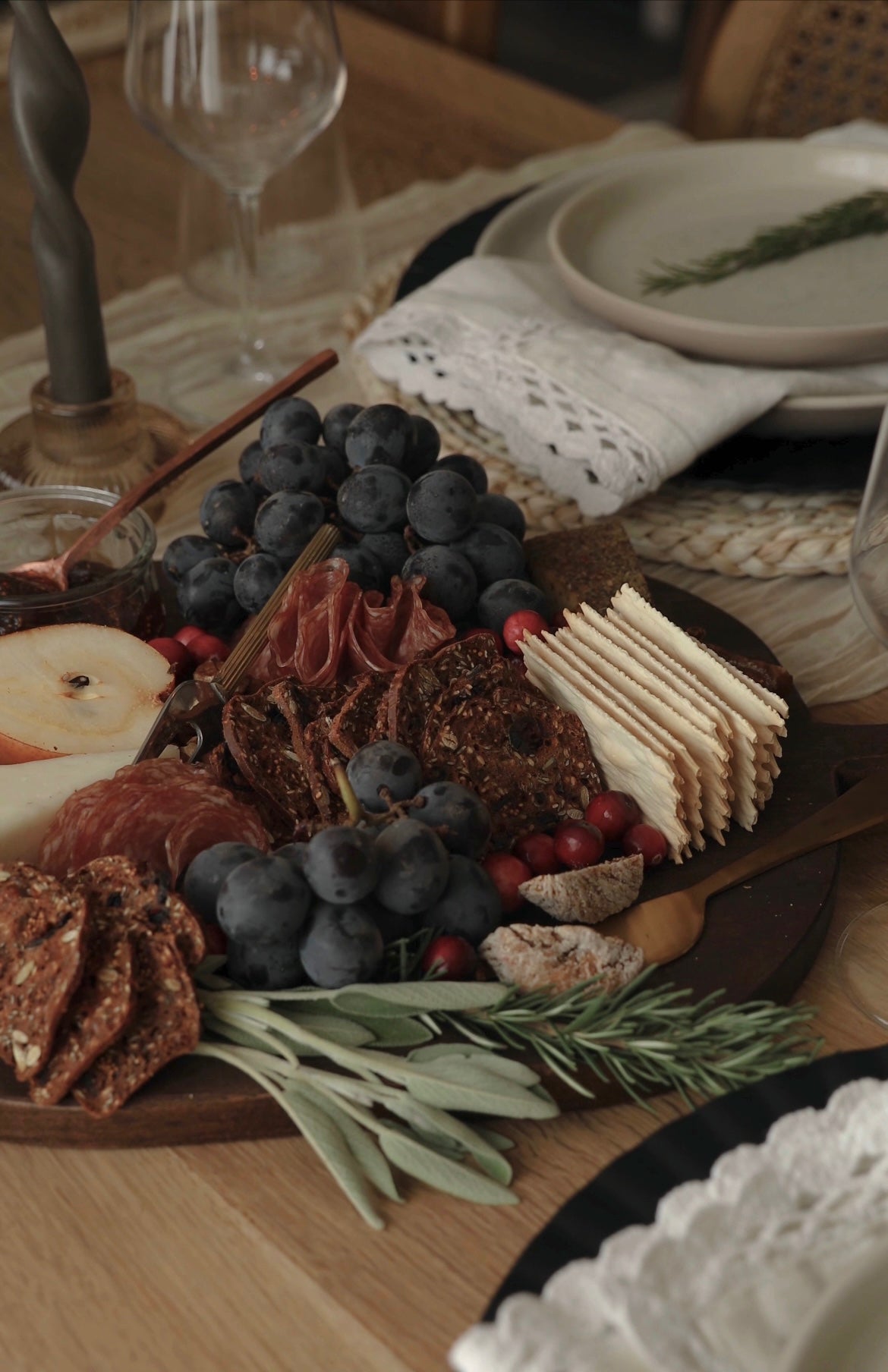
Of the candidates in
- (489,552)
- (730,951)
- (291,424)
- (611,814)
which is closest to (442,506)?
(489,552)

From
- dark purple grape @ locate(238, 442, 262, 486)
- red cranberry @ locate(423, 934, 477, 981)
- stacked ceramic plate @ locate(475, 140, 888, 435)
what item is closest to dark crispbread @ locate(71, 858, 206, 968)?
red cranberry @ locate(423, 934, 477, 981)

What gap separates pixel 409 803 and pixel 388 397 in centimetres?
63

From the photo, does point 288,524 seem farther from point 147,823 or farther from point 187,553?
point 147,823

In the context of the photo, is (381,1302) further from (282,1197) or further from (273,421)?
(273,421)

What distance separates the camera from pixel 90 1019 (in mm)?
A: 686

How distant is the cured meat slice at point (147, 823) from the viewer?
79cm

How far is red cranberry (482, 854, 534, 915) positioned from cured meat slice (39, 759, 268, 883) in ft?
0.44

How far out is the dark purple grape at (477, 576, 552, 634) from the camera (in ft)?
3.26

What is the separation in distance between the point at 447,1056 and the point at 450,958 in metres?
0.05

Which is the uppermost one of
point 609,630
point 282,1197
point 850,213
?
point 850,213

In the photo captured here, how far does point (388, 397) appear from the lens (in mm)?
1328

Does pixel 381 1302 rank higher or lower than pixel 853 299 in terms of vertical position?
lower

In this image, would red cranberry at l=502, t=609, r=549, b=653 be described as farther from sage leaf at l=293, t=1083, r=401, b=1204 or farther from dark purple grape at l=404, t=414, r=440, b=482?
sage leaf at l=293, t=1083, r=401, b=1204

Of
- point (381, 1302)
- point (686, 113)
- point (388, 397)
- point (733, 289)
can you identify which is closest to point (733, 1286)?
point (381, 1302)
